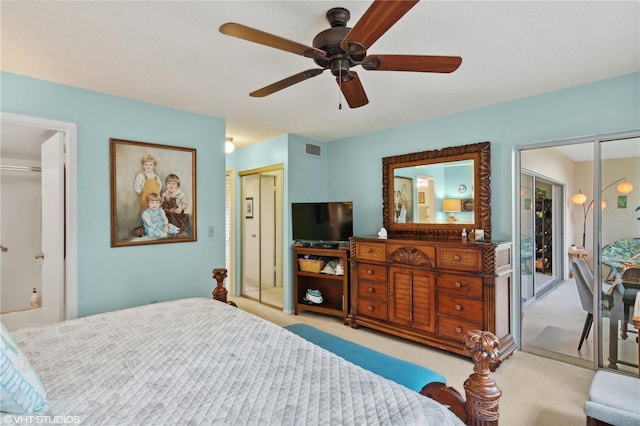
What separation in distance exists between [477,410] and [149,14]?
2466 mm

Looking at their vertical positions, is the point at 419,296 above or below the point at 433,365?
above

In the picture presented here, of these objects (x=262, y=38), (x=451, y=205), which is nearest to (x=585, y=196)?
(x=451, y=205)

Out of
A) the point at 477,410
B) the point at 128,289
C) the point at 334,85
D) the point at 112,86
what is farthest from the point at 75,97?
the point at 477,410

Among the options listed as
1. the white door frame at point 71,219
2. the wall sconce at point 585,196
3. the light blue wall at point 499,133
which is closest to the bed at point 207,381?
the white door frame at point 71,219

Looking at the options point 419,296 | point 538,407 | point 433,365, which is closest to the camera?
point 538,407

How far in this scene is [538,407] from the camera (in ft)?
7.50

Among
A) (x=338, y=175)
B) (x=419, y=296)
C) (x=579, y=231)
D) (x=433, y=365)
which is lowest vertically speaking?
(x=433, y=365)

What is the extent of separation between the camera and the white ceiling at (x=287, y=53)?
176 centimetres

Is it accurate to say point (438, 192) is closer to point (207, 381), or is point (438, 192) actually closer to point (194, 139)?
point (194, 139)

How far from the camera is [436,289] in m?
3.23

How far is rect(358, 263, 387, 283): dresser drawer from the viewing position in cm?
365

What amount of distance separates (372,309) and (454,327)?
37.3 inches

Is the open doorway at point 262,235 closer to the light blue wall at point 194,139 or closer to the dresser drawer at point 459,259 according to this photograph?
the light blue wall at point 194,139

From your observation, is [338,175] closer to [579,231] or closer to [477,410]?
[579,231]
